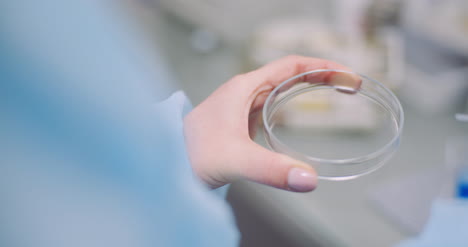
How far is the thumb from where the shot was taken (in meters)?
0.35

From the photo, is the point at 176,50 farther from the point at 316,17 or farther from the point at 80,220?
the point at 80,220

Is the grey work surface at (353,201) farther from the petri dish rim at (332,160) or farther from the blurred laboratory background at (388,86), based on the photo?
the petri dish rim at (332,160)

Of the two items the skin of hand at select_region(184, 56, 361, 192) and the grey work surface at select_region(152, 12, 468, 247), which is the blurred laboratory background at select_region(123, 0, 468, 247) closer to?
the grey work surface at select_region(152, 12, 468, 247)

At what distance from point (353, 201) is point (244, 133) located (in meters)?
0.56

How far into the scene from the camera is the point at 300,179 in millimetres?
346

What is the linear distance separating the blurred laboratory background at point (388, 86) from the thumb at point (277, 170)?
232mm

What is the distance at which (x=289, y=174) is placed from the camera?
0.35 meters

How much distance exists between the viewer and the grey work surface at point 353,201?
0.75 m

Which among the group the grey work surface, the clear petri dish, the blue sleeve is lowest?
the grey work surface

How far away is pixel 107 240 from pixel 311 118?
0.64 meters

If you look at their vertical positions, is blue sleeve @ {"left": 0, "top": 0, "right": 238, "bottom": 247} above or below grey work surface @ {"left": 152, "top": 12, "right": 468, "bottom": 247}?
above

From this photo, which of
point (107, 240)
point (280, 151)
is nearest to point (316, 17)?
point (280, 151)

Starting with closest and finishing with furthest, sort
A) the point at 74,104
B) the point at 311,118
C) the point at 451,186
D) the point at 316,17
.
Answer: the point at 74,104 < the point at 451,186 < the point at 311,118 < the point at 316,17

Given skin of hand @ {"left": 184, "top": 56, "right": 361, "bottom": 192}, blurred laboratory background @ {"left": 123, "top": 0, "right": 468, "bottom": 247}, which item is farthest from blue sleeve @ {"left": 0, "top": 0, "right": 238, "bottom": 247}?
blurred laboratory background @ {"left": 123, "top": 0, "right": 468, "bottom": 247}
